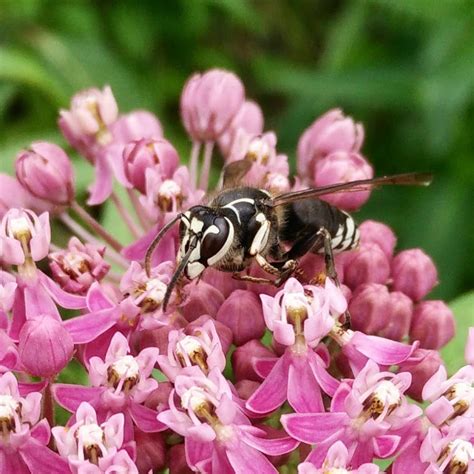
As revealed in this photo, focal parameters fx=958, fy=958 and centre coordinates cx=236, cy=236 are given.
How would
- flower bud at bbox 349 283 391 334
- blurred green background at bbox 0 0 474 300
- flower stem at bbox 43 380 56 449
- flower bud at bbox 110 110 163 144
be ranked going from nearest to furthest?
flower stem at bbox 43 380 56 449, flower bud at bbox 349 283 391 334, flower bud at bbox 110 110 163 144, blurred green background at bbox 0 0 474 300

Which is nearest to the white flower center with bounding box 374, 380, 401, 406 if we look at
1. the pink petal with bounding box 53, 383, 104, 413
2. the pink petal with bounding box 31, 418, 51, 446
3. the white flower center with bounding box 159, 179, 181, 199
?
the pink petal with bounding box 53, 383, 104, 413

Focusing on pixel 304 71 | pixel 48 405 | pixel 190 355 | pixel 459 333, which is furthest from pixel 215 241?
pixel 304 71

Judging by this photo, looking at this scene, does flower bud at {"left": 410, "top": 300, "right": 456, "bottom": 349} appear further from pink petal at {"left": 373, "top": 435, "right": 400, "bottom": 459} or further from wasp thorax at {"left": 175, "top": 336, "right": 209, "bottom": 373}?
wasp thorax at {"left": 175, "top": 336, "right": 209, "bottom": 373}

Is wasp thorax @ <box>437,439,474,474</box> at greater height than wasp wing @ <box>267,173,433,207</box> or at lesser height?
lesser

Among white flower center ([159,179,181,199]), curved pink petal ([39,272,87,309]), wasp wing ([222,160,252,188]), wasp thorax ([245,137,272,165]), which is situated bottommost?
curved pink petal ([39,272,87,309])

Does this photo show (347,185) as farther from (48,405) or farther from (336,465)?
(48,405)

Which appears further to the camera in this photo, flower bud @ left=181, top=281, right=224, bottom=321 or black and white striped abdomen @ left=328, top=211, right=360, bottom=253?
black and white striped abdomen @ left=328, top=211, right=360, bottom=253

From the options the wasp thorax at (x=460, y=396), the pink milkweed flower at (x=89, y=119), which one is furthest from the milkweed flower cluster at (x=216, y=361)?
the pink milkweed flower at (x=89, y=119)
